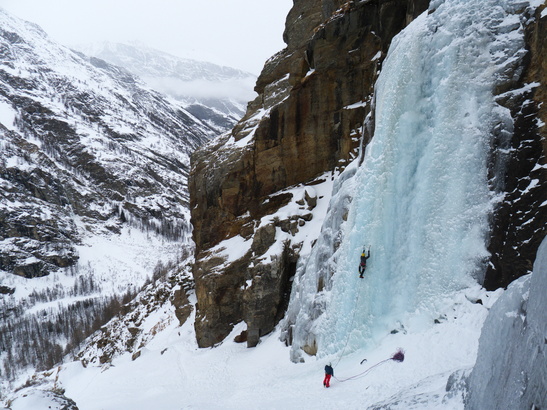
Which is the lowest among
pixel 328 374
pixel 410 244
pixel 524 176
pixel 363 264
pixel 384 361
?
pixel 328 374

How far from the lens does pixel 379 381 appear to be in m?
11.9

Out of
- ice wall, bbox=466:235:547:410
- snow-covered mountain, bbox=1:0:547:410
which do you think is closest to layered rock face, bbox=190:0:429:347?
snow-covered mountain, bbox=1:0:547:410

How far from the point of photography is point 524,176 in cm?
1255

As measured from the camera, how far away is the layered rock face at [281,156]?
81.6 ft

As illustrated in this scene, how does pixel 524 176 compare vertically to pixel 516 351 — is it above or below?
above

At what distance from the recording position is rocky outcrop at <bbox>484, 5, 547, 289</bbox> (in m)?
12.1

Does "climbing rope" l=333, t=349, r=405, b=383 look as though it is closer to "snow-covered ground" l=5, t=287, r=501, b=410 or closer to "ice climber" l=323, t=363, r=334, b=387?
"snow-covered ground" l=5, t=287, r=501, b=410

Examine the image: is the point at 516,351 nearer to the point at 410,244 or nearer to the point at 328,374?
the point at 328,374

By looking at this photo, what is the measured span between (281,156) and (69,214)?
135m

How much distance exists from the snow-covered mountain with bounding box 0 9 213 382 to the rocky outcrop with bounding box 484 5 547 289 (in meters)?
82.6

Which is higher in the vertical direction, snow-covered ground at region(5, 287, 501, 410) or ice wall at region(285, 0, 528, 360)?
ice wall at region(285, 0, 528, 360)

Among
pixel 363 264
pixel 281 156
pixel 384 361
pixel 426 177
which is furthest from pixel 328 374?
pixel 281 156

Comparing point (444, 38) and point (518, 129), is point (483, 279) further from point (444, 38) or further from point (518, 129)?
point (444, 38)

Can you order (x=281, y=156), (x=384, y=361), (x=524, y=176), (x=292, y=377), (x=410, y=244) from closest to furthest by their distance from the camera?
(x=524, y=176)
(x=384, y=361)
(x=410, y=244)
(x=292, y=377)
(x=281, y=156)
